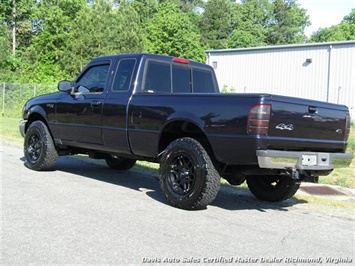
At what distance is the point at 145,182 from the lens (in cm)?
790

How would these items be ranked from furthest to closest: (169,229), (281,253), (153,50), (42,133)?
(153,50) → (42,133) → (169,229) → (281,253)

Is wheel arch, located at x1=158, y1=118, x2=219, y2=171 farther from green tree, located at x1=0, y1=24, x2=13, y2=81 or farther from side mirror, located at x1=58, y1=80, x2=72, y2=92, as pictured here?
green tree, located at x1=0, y1=24, x2=13, y2=81

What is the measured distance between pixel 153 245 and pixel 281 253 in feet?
4.03

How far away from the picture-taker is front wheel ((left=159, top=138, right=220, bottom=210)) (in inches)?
216

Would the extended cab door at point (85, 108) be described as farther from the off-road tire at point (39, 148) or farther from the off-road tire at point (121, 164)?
the off-road tire at point (121, 164)

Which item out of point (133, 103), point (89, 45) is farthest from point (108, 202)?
point (89, 45)

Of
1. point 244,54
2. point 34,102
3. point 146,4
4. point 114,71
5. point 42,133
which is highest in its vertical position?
point 146,4

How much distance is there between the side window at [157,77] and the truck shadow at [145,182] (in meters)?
1.65

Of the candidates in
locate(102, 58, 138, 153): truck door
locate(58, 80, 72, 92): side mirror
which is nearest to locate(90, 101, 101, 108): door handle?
locate(102, 58, 138, 153): truck door

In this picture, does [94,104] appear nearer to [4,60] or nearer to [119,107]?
[119,107]

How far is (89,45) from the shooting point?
36406 mm

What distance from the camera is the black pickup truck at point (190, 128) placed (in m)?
5.12

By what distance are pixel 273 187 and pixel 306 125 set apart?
154cm

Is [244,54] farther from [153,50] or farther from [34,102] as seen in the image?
[34,102]
